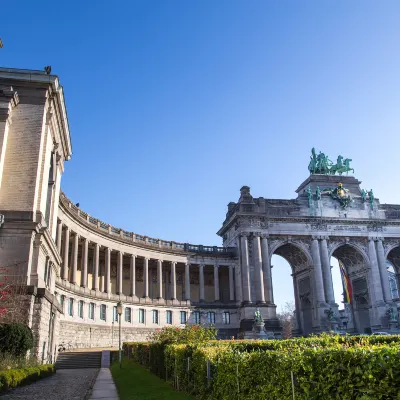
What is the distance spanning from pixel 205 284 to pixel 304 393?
71349 mm

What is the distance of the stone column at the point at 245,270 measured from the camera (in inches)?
2688

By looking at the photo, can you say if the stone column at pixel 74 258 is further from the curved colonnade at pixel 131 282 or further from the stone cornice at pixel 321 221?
the stone cornice at pixel 321 221

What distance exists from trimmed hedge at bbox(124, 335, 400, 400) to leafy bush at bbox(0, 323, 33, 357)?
8.66 metres

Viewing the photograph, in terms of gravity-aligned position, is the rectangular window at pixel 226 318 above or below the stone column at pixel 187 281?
below

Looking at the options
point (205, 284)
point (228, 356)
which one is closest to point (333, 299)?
point (205, 284)

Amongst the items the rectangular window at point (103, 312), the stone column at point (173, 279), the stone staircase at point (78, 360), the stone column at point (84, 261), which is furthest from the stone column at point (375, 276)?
the stone staircase at point (78, 360)

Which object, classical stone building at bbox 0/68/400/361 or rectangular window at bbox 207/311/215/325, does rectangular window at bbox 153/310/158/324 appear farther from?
rectangular window at bbox 207/311/215/325

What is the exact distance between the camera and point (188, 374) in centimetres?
1741

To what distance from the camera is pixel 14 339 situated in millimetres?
20906

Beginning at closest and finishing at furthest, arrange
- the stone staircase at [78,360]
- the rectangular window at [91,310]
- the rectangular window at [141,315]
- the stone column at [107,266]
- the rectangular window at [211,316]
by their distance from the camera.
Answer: the stone staircase at [78,360], the rectangular window at [91,310], the stone column at [107,266], the rectangular window at [141,315], the rectangular window at [211,316]

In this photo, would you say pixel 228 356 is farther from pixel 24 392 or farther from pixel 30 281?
pixel 30 281

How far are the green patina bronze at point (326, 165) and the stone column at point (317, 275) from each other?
1729cm

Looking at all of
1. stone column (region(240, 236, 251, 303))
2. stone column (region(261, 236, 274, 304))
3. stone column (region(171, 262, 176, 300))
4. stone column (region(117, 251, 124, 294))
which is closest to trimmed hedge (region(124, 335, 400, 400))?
stone column (region(117, 251, 124, 294))

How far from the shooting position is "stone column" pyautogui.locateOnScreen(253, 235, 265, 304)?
68.6 meters
